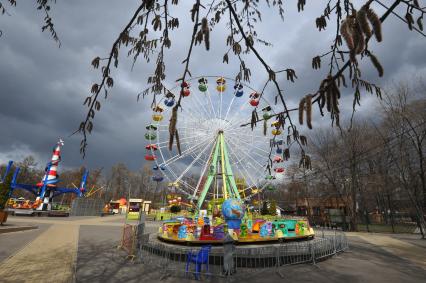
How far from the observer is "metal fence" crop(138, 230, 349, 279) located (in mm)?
8797

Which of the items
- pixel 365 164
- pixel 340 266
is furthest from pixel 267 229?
pixel 365 164

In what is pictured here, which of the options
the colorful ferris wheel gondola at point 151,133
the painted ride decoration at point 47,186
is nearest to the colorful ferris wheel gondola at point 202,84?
the colorful ferris wheel gondola at point 151,133

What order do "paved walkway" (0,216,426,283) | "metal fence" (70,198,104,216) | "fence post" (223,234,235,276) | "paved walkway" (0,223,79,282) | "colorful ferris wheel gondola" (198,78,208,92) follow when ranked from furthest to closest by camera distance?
"metal fence" (70,198,104,216), "colorful ferris wheel gondola" (198,78,208,92), "fence post" (223,234,235,276), "paved walkway" (0,216,426,283), "paved walkway" (0,223,79,282)

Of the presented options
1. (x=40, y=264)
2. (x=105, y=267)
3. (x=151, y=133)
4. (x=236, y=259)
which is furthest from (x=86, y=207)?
(x=236, y=259)

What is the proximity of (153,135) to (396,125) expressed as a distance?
17945 millimetres

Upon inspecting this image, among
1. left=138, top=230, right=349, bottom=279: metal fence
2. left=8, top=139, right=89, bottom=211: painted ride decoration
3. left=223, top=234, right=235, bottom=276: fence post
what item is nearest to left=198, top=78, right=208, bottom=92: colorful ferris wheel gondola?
left=138, top=230, right=349, bottom=279: metal fence

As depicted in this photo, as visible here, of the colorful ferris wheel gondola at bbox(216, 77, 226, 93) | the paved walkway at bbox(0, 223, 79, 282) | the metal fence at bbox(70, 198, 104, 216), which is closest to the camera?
the paved walkway at bbox(0, 223, 79, 282)

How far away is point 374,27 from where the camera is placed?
1.22 meters

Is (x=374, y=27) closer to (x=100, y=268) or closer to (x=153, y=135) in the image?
(x=100, y=268)

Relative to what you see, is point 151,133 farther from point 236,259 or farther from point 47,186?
point 47,186

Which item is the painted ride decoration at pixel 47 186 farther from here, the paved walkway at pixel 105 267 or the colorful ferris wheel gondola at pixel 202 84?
the paved walkway at pixel 105 267

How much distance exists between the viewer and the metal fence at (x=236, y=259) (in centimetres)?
880

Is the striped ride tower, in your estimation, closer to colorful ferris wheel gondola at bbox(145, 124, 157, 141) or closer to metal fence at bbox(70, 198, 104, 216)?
metal fence at bbox(70, 198, 104, 216)

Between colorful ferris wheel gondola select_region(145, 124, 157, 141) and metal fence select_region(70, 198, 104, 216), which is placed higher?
colorful ferris wheel gondola select_region(145, 124, 157, 141)
